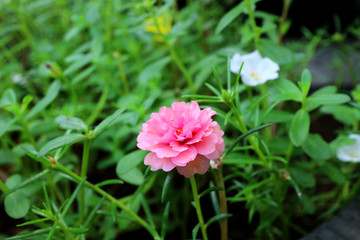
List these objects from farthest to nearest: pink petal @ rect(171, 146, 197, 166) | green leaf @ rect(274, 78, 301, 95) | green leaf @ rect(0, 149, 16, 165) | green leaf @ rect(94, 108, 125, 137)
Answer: green leaf @ rect(0, 149, 16, 165)
green leaf @ rect(274, 78, 301, 95)
green leaf @ rect(94, 108, 125, 137)
pink petal @ rect(171, 146, 197, 166)

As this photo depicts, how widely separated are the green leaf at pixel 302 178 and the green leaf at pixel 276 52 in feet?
0.79

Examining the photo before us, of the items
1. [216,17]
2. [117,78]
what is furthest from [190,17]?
[117,78]

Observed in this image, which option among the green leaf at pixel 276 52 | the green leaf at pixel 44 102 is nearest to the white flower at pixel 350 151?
the green leaf at pixel 276 52

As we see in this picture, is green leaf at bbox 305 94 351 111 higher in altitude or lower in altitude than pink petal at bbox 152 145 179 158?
lower

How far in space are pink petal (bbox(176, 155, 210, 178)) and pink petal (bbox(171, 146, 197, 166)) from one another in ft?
0.09

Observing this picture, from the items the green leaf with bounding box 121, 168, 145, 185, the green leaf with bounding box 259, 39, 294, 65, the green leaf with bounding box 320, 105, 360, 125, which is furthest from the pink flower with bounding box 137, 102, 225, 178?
the green leaf with bounding box 320, 105, 360, 125

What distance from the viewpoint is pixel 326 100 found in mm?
585

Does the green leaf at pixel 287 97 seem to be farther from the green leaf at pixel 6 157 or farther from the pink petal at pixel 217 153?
the green leaf at pixel 6 157

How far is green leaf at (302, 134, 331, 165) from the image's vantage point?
60 cm

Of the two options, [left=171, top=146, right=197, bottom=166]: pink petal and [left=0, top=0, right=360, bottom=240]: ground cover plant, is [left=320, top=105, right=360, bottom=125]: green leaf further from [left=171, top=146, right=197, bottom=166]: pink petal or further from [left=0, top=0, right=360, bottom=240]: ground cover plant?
[left=171, top=146, right=197, bottom=166]: pink petal

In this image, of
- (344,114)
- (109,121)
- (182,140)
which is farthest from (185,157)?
(344,114)

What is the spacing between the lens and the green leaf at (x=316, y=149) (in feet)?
1.97

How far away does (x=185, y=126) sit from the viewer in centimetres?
42

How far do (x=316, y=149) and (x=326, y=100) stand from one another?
10 centimetres
